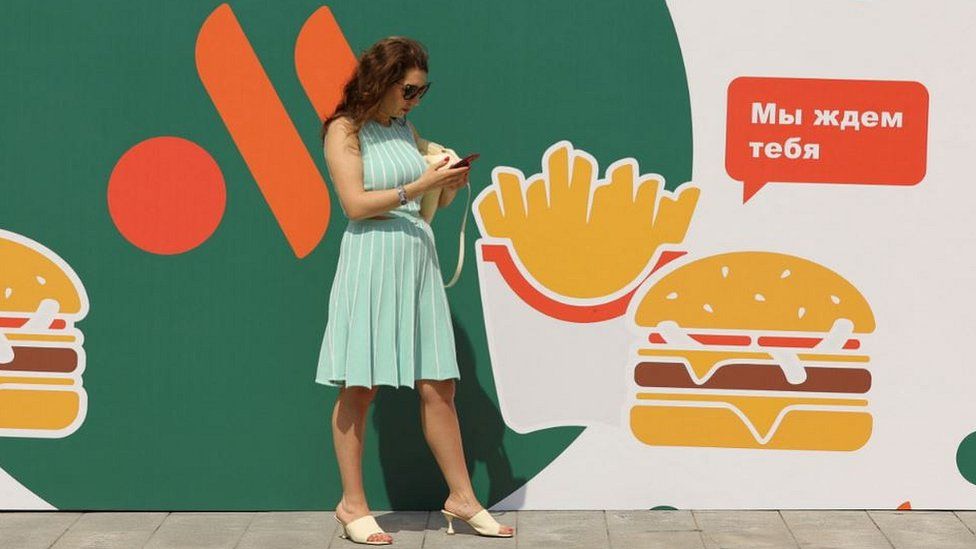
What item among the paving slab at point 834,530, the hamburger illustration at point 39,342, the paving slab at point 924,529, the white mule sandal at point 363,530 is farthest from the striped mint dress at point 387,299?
the paving slab at point 924,529

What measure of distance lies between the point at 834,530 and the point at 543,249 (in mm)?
1294

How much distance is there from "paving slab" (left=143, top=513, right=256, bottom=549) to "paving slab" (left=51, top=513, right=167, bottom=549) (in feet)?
0.14

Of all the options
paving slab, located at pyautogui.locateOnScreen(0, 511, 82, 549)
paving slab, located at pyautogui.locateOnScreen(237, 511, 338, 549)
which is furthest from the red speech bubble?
paving slab, located at pyautogui.locateOnScreen(0, 511, 82, 549)

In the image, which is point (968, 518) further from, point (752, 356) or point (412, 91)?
point (412, 91)

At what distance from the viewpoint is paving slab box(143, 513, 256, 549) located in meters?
4.81

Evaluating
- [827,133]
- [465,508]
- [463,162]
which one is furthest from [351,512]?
[827,133]

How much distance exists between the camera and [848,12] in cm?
504

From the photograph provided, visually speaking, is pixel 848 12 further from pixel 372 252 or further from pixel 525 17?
pixel 372 252

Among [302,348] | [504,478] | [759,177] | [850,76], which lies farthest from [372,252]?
[850,76]

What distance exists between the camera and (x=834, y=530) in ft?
16.3

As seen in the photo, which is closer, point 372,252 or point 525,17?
point 372,252

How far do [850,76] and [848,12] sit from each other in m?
0.21

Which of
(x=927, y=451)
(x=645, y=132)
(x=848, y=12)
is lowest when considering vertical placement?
(x=927, y=451)

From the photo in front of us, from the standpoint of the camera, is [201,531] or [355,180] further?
[201,531]
